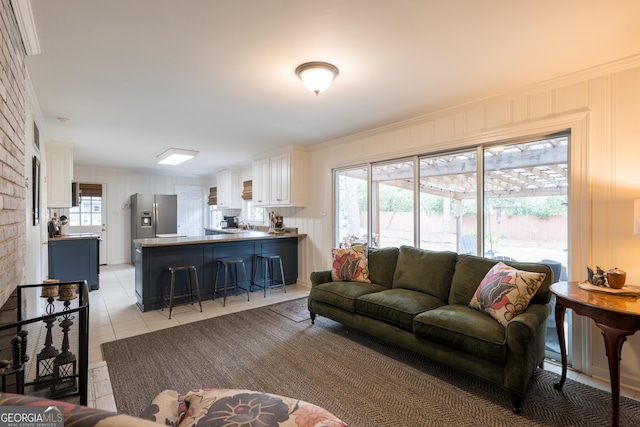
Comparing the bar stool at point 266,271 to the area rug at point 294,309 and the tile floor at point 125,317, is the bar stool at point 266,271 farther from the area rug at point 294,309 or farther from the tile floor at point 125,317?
the area rug at point 294,309

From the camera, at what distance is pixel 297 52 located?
2223 mm

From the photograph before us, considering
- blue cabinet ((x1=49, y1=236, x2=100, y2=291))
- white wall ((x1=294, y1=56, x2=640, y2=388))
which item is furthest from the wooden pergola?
blue cabinet ((x1=49, y1=236, x2=100, y2=291))

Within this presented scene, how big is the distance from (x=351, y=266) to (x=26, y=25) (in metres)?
3.31

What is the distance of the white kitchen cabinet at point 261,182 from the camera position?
5766 mm

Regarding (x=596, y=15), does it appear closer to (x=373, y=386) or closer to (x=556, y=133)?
(x=556, y=133)

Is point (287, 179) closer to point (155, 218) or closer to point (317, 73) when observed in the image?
point (317, 73)

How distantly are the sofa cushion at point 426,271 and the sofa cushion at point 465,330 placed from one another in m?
0.40

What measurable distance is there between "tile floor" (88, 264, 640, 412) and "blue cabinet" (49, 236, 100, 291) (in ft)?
1.15

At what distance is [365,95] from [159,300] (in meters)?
3.68

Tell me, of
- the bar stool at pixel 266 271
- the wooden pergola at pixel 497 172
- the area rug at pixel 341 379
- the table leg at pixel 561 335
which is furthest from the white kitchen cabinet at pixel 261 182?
the table leg at pixel 561 335

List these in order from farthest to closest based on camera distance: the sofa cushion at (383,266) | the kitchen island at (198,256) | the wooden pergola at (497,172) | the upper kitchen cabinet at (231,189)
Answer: the upper kitchen cabinet at (231,189), the kitchen island at (198,256), the sofa cushion at (383,266), the wooden pergola at (497,172)

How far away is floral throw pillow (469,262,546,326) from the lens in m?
2.28

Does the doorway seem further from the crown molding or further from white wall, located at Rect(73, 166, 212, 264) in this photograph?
the crown molding

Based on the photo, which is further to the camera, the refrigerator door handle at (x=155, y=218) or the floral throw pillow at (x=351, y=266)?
the refrigerator door handle at (x=155, y=218)
